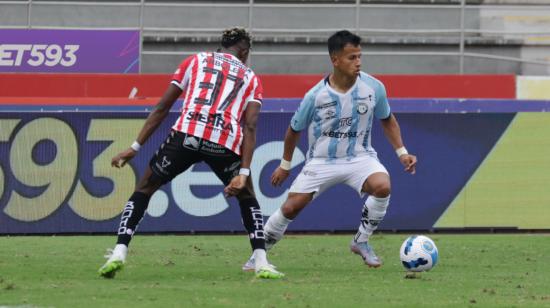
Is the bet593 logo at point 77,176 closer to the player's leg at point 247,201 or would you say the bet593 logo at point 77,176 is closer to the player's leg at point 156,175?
the player's leg at point 247,201

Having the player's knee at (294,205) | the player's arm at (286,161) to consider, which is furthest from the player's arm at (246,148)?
the player's knee at (294,205)

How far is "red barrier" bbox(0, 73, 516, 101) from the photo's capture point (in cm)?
1869

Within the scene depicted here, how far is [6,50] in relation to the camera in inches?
749

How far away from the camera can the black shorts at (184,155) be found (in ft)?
31.2

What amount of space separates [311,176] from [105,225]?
5.59 m

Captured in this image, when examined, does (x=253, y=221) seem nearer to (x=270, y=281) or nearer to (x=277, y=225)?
(x=270, y=281)

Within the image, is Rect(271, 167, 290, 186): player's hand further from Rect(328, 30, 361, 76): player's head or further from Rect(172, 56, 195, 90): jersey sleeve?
Rect(172, 56, 195, 90): jersey sleeve

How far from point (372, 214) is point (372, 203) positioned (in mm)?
105

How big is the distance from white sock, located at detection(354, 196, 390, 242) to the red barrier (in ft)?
27.7

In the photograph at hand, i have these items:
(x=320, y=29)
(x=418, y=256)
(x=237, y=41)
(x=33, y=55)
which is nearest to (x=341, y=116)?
(x=237, y=41)

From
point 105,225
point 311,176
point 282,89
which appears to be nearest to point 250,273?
point 311,176

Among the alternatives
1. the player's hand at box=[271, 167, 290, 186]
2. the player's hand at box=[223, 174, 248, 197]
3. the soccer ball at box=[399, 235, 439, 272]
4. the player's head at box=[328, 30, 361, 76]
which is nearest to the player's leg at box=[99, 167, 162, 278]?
the player's hand at box=[223, 174, 248, 197]

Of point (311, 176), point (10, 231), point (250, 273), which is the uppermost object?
point (311, 176)

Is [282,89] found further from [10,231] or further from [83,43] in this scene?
[10,231]
